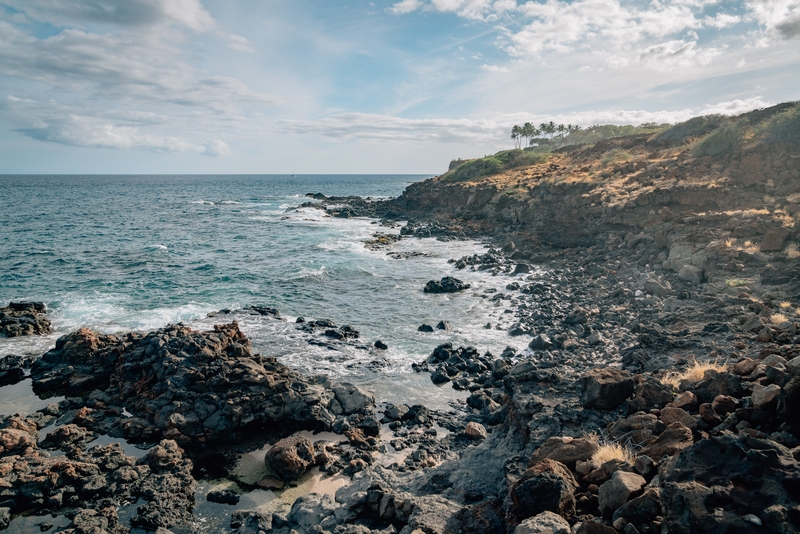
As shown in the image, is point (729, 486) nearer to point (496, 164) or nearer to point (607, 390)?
point (607, 390)

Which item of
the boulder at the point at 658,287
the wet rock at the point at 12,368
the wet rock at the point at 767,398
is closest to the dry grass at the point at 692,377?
the wet rock at the point at 767,398

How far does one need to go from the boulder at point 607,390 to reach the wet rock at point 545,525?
5152mm

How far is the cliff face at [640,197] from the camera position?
3038 centimetres

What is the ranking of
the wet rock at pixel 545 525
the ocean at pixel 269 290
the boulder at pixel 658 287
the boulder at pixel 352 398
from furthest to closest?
the boulder at pixel 658 287, the ocean at pixel 269 290, the boulder at pixel 352 398, the wet rock at pixel 545 525

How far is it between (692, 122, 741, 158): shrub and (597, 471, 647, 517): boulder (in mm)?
44407

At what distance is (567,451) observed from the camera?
9086 millimetres

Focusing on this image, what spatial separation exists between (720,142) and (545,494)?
153 feet

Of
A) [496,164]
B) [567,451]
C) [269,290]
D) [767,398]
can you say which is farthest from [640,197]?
[496,164]

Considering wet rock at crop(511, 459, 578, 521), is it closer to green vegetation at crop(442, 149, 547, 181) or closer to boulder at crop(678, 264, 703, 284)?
boulder at crop(678, 264, 703, 284)

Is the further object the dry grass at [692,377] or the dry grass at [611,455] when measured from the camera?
the dry grass at [692,377]

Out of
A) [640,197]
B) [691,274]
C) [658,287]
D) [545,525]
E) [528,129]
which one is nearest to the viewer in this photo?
[545,525]

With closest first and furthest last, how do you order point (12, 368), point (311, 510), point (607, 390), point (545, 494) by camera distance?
point (545, 494)
point (311, 510)
point (607, 390)
point (12, 368)

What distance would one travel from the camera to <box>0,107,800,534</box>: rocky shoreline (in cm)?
725

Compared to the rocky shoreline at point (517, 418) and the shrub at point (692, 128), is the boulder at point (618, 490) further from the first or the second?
the shrub at point (692, 128)
